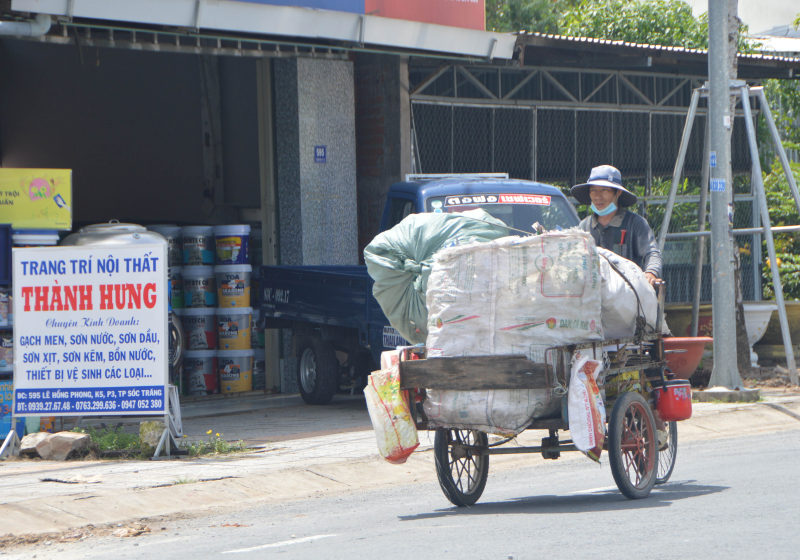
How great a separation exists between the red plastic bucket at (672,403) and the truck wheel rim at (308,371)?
230 inches

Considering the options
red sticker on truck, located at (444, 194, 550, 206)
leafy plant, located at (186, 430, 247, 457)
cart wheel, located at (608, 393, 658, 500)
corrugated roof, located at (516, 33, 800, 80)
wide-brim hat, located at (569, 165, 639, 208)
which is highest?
corrugated roof, located at (516, 33, 800, 80)

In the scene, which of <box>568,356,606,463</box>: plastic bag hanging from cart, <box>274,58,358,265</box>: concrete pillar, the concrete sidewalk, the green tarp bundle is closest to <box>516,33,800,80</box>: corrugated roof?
<box>274,58,358,265</box>: concrete pillar

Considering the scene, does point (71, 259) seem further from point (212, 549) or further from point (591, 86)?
point (591, 86)

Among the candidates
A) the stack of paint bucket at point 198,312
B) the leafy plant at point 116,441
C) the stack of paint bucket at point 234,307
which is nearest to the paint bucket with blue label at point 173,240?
the stack of paint bucket at point 198,312

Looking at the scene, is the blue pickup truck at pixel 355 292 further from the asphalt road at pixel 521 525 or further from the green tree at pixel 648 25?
the green tree at pixel 648 25

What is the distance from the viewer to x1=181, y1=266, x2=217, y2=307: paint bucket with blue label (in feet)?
43.5

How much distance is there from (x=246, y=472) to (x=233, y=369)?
18.0ft

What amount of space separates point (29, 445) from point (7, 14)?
163 inches

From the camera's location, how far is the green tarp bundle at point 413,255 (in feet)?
22.3

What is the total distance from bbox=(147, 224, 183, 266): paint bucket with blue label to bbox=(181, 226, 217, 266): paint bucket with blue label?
88 mm

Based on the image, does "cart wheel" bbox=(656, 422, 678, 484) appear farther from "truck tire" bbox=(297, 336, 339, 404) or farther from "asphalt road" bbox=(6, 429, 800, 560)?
"truck tire" bbox=(297, 336, 339, 404)

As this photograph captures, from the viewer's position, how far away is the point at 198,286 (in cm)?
1330

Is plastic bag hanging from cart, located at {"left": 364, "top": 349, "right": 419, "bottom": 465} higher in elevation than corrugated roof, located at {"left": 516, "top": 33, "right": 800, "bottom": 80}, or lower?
lower

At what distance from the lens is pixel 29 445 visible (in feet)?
28.8
